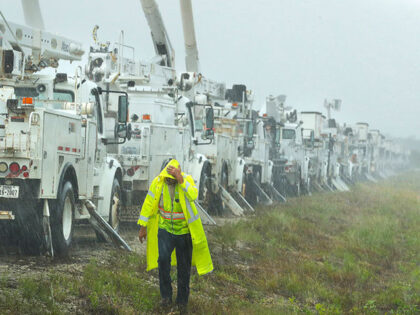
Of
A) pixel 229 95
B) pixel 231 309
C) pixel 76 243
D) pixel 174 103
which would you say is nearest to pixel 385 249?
pixel 174 103

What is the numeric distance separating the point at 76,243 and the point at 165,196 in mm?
4626

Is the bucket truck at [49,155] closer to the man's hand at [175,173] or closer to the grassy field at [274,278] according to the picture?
the grassy field at [274,278]

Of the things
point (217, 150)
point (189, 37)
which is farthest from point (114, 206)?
point (189, 37)

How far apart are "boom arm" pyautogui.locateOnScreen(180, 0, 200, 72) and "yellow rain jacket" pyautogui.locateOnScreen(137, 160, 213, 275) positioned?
18736mm

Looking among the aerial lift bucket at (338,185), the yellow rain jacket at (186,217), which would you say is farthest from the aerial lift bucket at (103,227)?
the aerial lift bucket at (338,185)

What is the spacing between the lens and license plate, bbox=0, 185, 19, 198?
354 inches

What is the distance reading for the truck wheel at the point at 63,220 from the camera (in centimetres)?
972

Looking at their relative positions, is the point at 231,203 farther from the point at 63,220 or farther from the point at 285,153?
the point at 285,153

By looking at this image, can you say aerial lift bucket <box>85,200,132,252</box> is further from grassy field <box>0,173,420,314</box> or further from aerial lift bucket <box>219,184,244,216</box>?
aerial lift bucket <box>219,184,244,216</box>

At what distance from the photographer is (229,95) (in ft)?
87.8

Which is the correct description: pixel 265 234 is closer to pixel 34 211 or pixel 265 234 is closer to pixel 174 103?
pixel 174 103

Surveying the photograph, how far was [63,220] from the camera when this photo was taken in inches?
396

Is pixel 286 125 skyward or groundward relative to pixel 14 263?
skyward

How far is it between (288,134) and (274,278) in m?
20.9
